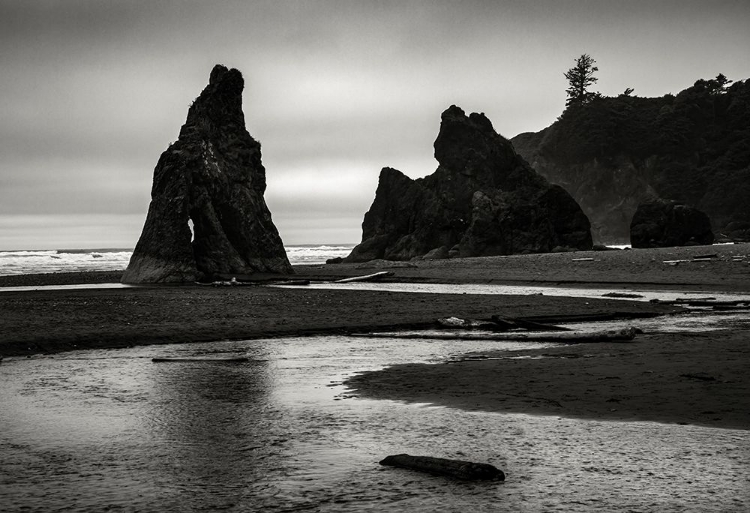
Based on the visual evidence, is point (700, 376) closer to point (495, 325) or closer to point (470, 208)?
point (495, 325)

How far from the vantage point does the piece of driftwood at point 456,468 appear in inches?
230

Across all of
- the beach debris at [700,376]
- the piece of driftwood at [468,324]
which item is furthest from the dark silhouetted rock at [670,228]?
the beach debris at [700,376]

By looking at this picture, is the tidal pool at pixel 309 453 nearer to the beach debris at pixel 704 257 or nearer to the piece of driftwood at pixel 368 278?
the piece of driftwood at pixel 368 278

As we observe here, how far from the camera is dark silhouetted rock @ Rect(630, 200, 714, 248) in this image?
61.7m

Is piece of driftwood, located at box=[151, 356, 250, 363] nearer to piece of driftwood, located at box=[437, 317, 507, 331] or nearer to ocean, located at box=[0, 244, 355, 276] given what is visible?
piece of driftwood, located at box=[437, 317, 507, 331]

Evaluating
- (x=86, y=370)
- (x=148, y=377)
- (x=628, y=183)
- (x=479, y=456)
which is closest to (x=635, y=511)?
(x=479, y=456)

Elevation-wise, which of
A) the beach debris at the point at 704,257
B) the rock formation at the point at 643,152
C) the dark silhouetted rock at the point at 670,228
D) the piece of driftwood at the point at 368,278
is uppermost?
the rock formation at the point at 643,152

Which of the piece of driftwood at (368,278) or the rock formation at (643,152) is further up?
the rock formation at (643,152)

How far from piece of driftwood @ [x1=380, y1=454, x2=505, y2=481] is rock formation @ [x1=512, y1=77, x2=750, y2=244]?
11270cm

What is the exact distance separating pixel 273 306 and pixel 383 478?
16.6m

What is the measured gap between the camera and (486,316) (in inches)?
786

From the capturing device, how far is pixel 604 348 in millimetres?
13438

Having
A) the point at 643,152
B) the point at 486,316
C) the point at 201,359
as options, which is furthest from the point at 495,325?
the point at 643,152

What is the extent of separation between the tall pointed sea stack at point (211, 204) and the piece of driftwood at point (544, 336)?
2323 cm
